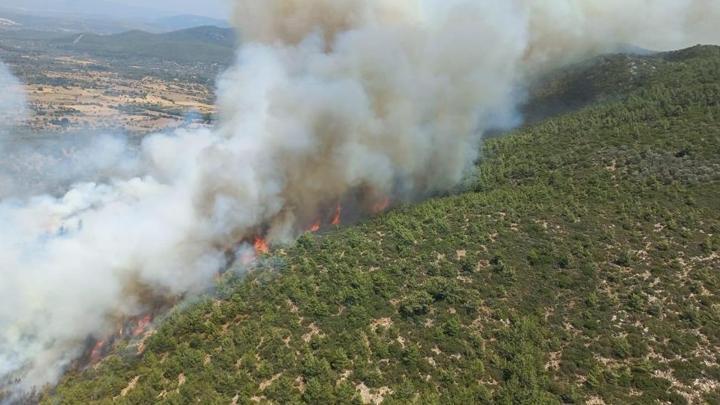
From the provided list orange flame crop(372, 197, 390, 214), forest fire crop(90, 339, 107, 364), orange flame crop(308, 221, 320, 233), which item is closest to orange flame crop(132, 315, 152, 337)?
forest fire crop(90, 339, 107, 364)

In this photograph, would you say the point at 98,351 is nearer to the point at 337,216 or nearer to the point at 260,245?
the point at 260,245

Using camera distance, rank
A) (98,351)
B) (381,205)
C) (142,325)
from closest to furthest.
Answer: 1. (98,351)
2. (142,325)
3. (381,205)

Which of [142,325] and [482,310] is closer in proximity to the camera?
[482,310]

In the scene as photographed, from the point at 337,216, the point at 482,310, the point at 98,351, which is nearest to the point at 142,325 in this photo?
the point at 98,351

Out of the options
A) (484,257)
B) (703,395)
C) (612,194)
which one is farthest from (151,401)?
(612,194)

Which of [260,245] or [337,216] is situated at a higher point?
[337,216]

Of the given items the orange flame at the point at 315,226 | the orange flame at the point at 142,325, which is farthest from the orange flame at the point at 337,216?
the orange flame at the point at 142,325

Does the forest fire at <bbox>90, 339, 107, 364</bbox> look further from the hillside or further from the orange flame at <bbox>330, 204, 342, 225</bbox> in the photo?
the orange flame at <bbox>330, 204, 342, 225</bbox>
